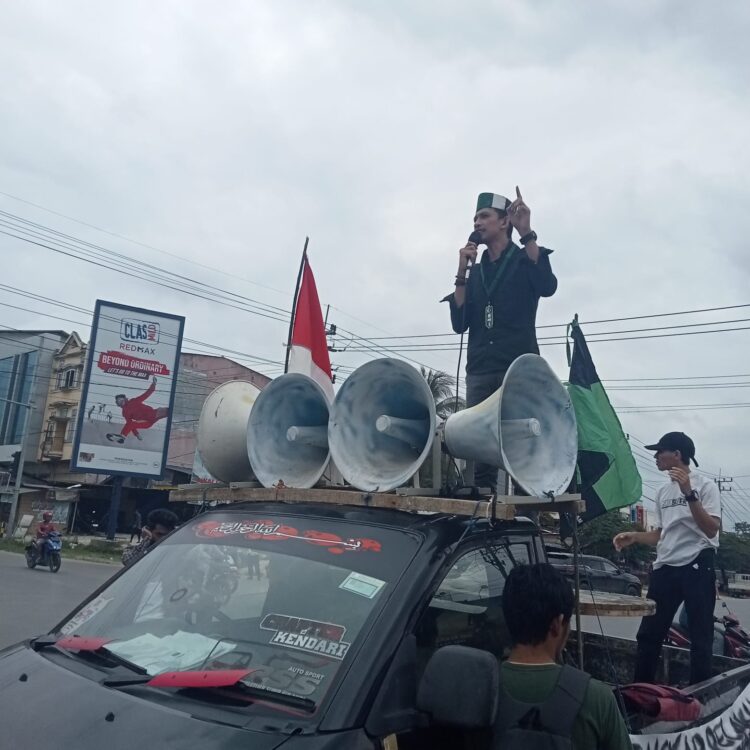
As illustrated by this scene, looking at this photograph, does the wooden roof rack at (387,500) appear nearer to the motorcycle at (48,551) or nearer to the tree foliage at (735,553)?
the motorcycle at (48,551)

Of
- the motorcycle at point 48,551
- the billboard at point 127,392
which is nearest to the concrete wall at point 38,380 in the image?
the billboard at point 127,392

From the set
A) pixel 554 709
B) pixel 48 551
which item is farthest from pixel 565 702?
pixel 48 551

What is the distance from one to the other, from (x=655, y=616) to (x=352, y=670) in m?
2.32

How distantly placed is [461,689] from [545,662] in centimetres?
34

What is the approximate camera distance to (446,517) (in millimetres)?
2492

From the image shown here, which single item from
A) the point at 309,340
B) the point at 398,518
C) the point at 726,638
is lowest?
the point at 726,638

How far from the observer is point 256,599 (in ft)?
7.73

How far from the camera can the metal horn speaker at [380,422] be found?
2809 mm

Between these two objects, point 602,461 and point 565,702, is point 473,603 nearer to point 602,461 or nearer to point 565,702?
point 565,702

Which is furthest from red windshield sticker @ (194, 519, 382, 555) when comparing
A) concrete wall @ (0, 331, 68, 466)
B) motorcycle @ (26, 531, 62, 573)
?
concrete wall @ (0, 331, 68, 466)

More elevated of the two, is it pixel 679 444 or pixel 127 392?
pixel 127 392

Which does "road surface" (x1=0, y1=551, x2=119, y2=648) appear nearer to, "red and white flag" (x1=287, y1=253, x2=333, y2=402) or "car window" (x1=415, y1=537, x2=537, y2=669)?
"red and white flag" (x1=287, y1=253, x2=333, y2=402)

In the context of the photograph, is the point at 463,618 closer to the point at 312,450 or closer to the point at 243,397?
the point at 312,450

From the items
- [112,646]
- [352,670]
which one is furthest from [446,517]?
[112,646]
